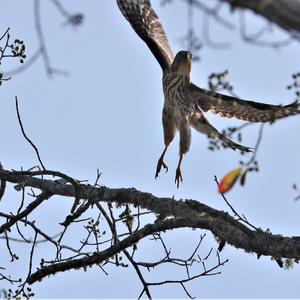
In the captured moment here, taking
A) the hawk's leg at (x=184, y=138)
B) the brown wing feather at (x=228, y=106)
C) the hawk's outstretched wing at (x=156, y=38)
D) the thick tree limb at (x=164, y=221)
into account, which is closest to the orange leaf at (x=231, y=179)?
the thick tree limb at (x=164, y=221)

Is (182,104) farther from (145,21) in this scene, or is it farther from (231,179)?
(231,179)

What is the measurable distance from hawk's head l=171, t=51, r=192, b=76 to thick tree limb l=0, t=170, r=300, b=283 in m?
3.23

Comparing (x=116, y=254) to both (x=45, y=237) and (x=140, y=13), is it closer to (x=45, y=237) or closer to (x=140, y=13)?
(x=45, y=237)

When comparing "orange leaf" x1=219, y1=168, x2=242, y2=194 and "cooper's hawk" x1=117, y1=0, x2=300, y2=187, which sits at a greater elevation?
"cooper's hawk" x1=117, y1=0, x2=300, y2=187

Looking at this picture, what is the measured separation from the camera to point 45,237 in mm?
5480

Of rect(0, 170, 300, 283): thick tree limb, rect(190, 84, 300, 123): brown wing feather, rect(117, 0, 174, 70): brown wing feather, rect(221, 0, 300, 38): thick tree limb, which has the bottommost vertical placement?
rect(221, 0, 300, 38): thick tree limb

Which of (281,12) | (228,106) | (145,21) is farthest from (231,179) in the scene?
(145,21)

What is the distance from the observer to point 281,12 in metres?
2.00

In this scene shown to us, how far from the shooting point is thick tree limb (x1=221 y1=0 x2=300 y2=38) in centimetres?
197

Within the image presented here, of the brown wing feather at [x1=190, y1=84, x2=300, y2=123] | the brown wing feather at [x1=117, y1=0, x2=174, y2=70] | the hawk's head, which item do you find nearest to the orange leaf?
the brown wing feather at [x1=190, y1=84, x2=300, y2=123]

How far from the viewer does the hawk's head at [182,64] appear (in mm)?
8398

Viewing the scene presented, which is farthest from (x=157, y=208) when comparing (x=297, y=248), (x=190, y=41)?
(x=190, y=41)

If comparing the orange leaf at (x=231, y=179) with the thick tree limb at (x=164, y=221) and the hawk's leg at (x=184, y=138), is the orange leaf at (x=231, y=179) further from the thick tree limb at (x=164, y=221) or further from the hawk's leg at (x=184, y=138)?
the hawk's leg at (x=184, y=138)

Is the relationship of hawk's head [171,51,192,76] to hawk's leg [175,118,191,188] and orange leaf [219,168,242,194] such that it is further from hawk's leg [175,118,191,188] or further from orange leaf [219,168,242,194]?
orange leaf [219,168,242,194]
